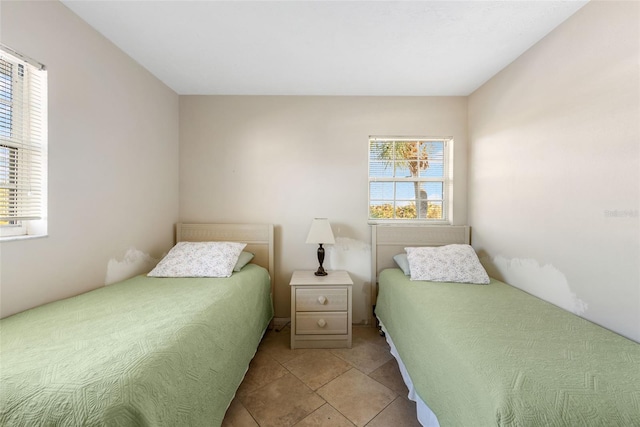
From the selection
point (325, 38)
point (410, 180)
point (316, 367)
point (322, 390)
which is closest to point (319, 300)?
point (316, 367)

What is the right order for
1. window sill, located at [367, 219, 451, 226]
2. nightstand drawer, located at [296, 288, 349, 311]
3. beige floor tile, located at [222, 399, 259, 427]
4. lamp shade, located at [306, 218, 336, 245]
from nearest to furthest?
beige floor tile, located at [222, 399, 259, 427]
nightstand drawer, located at [296, 288, 349, 311]
lamp shade, located at [306, 218, 336, 245]
window sill, located at [367, 219, 451, 226]

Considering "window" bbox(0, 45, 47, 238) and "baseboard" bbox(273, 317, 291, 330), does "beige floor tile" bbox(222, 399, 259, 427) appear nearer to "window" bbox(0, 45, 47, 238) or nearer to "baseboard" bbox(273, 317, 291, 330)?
"baseboard" bbox(273, 317, 291, 330)

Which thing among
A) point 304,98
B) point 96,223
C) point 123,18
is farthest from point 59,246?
point 304,98

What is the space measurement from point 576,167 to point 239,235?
8.50ft

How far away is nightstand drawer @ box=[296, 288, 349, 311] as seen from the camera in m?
2.11

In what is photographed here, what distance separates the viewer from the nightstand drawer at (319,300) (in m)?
2.11

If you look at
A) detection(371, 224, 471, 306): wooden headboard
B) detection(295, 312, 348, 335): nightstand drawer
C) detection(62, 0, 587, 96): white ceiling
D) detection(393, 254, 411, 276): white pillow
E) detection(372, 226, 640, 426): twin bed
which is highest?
detection(62, 0, 587, 96): white ceiling

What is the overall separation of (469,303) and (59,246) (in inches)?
97.6

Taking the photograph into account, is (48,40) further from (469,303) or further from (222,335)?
(469,303)

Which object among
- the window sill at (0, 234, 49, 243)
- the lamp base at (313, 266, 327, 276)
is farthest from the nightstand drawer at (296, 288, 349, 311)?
the window sill at (0, 234, 49, 243)

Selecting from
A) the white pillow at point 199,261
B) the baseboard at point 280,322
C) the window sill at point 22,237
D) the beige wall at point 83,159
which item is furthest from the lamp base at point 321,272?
the window sill at point 22,237

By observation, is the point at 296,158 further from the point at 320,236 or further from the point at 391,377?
the point at 391,377

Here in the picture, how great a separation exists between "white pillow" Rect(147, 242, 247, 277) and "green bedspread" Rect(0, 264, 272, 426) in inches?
9.1

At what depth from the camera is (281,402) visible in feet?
5.04
